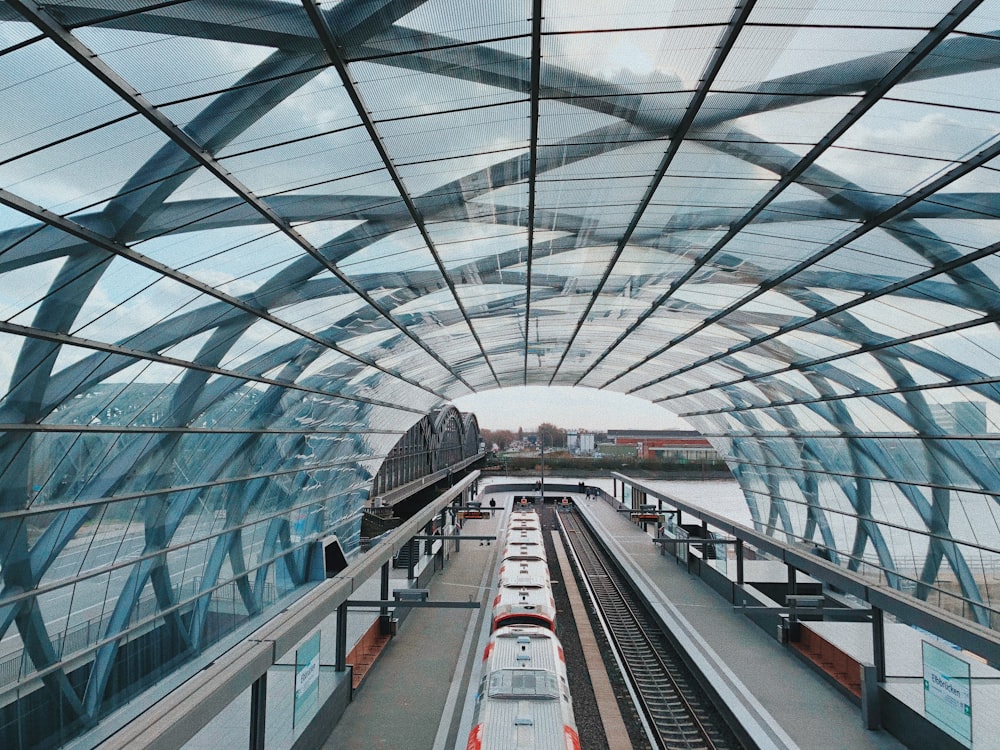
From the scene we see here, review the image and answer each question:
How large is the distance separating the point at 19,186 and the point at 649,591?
27.8 metres

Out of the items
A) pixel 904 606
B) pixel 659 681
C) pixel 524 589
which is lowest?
pixel 659 681

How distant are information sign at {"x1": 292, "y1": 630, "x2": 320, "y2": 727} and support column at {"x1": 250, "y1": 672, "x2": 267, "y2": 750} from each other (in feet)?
6.89

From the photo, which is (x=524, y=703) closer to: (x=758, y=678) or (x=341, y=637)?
(x=341, y=637)

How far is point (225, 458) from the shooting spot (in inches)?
1068

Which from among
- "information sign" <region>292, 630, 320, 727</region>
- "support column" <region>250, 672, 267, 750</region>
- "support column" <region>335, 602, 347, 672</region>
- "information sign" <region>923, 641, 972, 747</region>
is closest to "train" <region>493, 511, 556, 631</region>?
"support column" <region>335, 602, 347, 672</region>

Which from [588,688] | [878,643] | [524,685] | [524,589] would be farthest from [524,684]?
[878,643]

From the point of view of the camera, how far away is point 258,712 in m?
9.78

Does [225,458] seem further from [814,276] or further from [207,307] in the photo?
[814,276]

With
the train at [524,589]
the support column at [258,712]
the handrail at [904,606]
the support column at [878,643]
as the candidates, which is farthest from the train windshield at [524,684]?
the support column at [878,643]

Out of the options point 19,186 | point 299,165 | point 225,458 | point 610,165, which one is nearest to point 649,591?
point 225,458

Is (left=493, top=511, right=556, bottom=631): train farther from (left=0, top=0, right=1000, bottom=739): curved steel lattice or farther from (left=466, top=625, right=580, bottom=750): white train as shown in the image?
(left=0, top=0, right=1000, bottom=739): curved steel lattice

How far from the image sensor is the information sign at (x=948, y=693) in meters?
12.7

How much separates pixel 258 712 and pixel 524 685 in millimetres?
4995

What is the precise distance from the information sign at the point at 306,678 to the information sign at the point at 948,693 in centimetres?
1238
